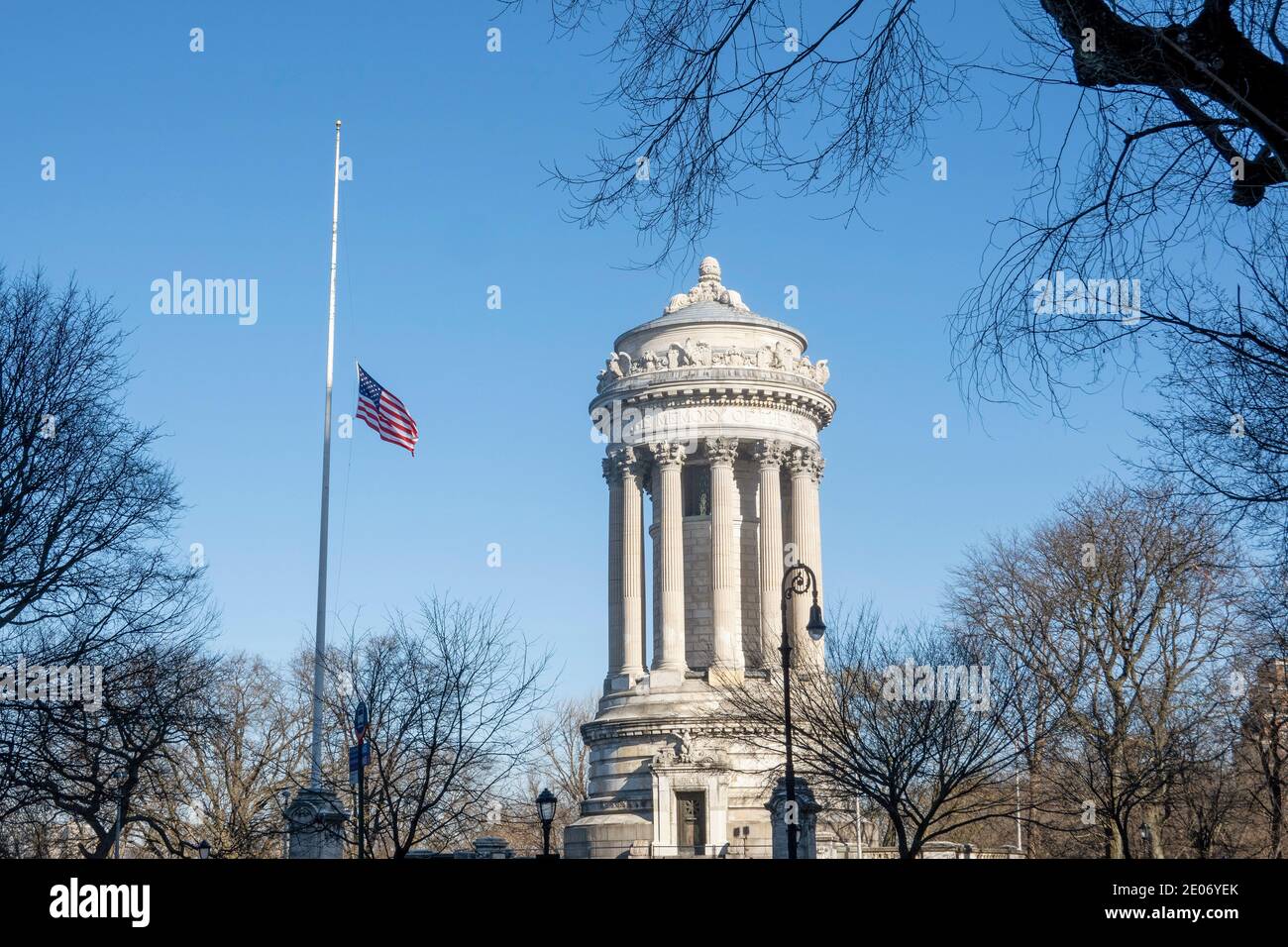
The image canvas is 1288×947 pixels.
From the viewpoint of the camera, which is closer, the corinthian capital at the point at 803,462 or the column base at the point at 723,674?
the column base at the point at 723,674

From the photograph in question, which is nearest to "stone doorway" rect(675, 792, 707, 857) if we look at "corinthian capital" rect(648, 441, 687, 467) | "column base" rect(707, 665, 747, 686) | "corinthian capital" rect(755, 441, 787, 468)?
"column base" rect(707, 665, 747, 686)

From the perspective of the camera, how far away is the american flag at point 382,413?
1534 inches

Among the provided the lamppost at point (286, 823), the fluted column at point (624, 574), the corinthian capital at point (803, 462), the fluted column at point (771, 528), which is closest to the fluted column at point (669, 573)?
the fluted column at point (624, 574)

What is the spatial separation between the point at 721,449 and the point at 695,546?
467 cm

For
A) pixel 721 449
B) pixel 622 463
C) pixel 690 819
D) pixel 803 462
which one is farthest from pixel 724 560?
pixel 690 819

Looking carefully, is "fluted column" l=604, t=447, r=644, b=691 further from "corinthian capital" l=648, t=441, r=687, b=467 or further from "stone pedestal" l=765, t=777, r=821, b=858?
"stone pedestal" l=765, t=777, r=821, b=858

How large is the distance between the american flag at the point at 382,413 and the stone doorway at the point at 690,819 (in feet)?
74.5

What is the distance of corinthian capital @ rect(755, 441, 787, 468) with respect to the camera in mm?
61625

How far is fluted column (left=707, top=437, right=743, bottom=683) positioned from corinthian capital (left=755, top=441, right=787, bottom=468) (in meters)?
1.05

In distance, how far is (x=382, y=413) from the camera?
128 ft

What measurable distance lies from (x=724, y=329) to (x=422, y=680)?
26.7 metres

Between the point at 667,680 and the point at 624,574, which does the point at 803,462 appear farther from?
the point at 667,680

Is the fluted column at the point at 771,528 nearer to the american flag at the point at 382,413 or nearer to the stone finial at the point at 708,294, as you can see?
the stone finial at the point at 708,294
